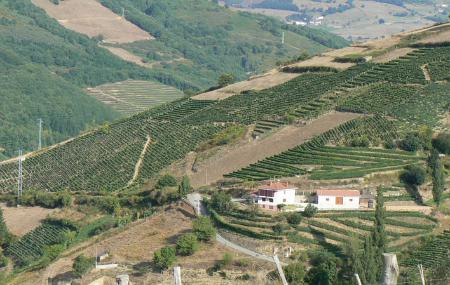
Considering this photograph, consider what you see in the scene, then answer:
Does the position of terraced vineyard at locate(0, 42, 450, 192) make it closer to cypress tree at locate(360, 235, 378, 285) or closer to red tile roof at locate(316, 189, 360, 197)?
red tile roof at locate(316, 189, 360, 197)

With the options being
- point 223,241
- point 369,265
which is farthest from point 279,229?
point 369,265

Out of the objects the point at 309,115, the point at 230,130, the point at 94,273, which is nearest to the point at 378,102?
the point at 309,115

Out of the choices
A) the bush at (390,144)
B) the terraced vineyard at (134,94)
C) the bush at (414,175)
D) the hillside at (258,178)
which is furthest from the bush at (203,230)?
the terraced vineyard at (134,94)

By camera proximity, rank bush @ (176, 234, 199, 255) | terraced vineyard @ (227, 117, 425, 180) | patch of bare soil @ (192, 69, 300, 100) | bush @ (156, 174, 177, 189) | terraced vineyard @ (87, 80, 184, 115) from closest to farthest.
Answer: bush @ (176, 234, 199, 255)
terraced vineyard @ (227, 117, 425, 180)
bush @ (156, 174, 177, 189)
patch of bare soil @ (192, 69, 300, 100)
terraced vineyard @ (87, 80, 184, 115)

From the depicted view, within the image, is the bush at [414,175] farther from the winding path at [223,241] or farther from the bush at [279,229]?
the winding path at [223,241]

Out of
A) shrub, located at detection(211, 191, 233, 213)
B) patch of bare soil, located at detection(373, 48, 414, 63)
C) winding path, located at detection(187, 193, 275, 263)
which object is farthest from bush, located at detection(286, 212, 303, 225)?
patch of bare soil, located at detection(373, 48, 414, 63)

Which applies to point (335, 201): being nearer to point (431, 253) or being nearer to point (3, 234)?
point (431, 253)
